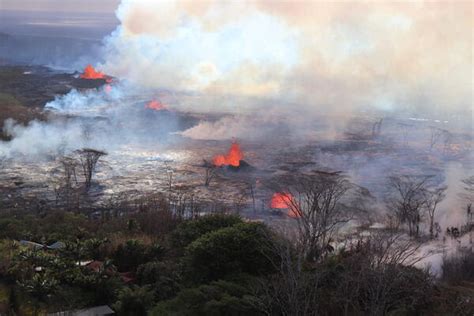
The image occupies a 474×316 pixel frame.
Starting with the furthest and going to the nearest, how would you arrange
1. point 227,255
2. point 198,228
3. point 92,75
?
point 92,75
point 198,228
point 227,255

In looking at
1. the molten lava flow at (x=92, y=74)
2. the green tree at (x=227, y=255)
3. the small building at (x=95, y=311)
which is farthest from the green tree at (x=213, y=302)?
the molten lava flow at (x=92, y=74)

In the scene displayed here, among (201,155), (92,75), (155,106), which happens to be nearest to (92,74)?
(92,75)

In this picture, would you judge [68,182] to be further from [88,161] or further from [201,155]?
[201,155]

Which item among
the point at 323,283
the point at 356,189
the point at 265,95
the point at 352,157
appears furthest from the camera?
the point at 265,95

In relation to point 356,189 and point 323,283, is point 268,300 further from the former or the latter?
point 356,189

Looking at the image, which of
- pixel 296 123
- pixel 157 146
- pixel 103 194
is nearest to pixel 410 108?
pixel 296 123

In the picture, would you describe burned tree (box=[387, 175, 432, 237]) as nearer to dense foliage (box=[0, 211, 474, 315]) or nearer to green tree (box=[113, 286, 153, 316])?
dense foliage (box=[0, 211, 474, 315])
